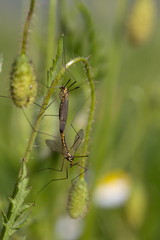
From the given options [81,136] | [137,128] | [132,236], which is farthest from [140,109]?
[81,136]

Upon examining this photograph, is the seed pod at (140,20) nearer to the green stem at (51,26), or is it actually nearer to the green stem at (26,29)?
the green stem at (51,26)

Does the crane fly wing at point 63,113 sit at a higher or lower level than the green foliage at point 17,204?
higher

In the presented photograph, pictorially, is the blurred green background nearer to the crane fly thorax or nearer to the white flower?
the white flower

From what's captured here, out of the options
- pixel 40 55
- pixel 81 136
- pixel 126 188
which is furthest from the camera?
pixel 126 188

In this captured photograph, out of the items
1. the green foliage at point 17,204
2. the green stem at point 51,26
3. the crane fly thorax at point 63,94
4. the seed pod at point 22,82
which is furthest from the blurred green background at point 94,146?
the green foliage at point 17,204

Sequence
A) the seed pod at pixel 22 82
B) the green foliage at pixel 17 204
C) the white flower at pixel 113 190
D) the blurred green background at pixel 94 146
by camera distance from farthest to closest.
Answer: the white flower at pixel 113 190 → the blurred green background at pixel 94 146 → the seed pod at pixel 22 82 → the green foliage at pixel 17 204

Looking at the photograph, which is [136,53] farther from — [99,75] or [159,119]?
[99,75]
